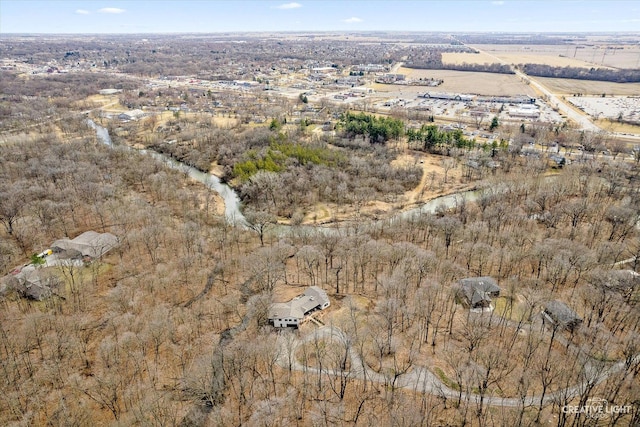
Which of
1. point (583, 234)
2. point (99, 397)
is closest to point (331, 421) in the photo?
point (99, 397)

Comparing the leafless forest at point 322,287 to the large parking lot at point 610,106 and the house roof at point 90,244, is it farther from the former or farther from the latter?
the large parking lot at point 610,106

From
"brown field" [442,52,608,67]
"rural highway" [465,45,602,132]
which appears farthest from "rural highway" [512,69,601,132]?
"brown field" [442,52,608,67]

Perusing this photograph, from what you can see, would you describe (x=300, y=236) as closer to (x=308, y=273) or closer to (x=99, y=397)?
(x=308, y=273)

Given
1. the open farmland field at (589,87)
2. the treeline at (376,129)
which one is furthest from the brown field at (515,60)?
the treeline at (376,129)

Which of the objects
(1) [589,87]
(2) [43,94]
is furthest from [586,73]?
(2) [43,94]

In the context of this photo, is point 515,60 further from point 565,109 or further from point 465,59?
point 565,109

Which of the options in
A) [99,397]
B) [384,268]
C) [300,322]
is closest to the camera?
[99,397]

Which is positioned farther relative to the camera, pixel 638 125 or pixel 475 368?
pixel 638 125
